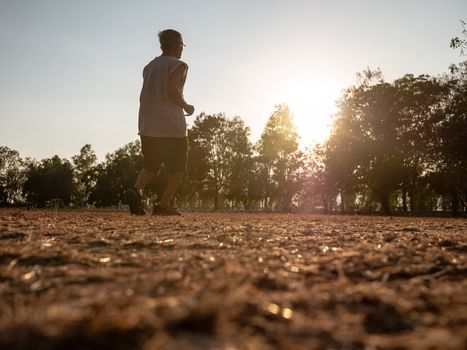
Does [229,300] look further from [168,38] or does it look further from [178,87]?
[168,38]

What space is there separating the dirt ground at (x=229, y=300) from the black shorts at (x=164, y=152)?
15.8 ft

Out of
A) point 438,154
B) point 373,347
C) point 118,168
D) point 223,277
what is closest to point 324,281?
point 223,277

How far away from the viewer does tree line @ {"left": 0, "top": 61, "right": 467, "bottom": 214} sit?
1383 inches

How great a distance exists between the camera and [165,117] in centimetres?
727

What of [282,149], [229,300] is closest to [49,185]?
[282,149]

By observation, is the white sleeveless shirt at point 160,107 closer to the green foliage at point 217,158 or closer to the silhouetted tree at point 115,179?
the green foliage at point 217,158

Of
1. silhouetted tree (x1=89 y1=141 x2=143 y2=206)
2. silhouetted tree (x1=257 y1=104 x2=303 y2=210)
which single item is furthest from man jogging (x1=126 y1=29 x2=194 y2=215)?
silhouetted tree (x1=89 y1=141 x2=143 y2=206)

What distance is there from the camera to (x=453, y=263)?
2240mm

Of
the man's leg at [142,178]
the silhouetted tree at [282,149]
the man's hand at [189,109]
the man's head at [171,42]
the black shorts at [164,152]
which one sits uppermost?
the silhouetted tree at [282,149]

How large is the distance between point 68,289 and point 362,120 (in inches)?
1642

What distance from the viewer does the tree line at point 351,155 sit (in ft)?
115

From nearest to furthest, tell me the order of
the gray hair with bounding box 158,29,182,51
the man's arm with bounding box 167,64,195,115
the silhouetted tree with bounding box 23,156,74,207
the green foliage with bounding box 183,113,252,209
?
the man's arm with bounding box 167,64,195,115 → the gray hair with bounding box 158,29,182,51 → the green foliage with bounding box 183,113,252,209 → the silhouetted tree with bounding box 23,156,74,207

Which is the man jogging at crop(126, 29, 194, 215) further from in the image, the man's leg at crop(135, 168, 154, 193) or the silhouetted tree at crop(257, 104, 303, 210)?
the silhouetted tree at crop(257, 104, 303, 210)

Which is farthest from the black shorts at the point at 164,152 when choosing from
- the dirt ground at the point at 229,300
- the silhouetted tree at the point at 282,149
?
the silhouetted tree at the point at 282,149
